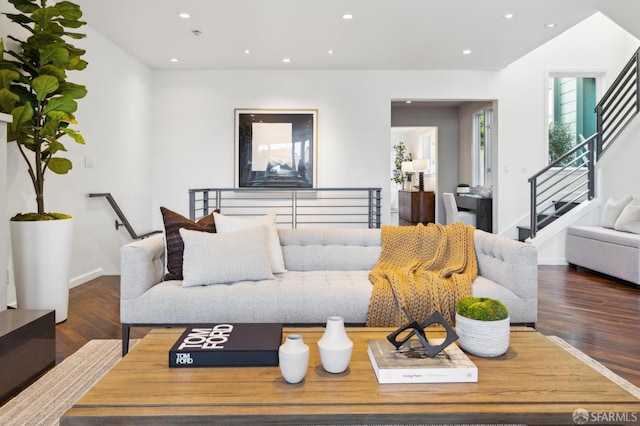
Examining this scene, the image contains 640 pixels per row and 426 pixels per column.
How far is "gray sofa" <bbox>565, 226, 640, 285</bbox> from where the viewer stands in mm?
4273

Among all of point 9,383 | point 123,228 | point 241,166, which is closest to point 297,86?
point 241,166

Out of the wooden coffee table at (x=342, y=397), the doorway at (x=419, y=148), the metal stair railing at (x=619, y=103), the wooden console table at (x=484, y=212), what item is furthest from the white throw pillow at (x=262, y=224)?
the doorway at (x=419, y=148)

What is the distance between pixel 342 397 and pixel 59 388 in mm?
1590

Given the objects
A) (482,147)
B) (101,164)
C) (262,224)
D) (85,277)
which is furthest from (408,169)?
(262,224)

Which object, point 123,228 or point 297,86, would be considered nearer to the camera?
point 123,228

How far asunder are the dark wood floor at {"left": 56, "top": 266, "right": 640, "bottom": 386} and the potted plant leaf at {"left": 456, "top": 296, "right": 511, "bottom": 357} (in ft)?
4.07

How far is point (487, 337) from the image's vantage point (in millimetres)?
1406

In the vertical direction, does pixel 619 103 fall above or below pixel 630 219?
above

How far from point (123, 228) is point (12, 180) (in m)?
1.94

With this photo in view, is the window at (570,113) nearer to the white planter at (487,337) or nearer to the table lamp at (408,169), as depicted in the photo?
the table lamp at (408,169)

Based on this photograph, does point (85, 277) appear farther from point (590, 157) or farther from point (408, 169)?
point (408, 169)

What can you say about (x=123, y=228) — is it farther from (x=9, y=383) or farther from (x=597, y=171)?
(x=597, y=171)

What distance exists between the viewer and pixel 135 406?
110cm

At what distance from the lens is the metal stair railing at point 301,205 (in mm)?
6336
